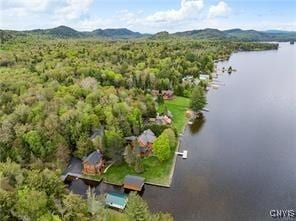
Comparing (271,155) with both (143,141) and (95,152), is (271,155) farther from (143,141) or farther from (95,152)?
(95,152)

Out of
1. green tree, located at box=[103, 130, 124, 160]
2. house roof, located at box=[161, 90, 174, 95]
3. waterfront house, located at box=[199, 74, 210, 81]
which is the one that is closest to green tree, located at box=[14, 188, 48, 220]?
green tree, located at box=[103, 130, 124, 160]

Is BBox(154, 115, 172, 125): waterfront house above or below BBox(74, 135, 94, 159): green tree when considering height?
below

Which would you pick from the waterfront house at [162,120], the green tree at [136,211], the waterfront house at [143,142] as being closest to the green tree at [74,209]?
the green tree at [136,211]

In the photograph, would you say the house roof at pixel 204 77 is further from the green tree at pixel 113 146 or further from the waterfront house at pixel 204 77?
the green tree at pixel 113 146

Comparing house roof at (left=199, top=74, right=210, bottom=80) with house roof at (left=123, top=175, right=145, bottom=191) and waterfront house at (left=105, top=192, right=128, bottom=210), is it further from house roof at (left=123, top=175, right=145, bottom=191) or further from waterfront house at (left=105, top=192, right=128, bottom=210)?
waterfront house at (left=105, top=192, right=128, bottom=210)

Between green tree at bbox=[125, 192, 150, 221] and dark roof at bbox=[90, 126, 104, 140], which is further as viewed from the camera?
dark roof at bbox=[90, 126, 104, 140]

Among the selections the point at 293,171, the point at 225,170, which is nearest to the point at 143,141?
the point at 225,170
